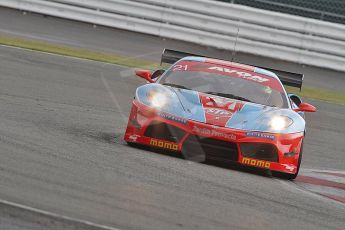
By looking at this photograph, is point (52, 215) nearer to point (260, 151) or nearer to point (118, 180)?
point (118, 180)

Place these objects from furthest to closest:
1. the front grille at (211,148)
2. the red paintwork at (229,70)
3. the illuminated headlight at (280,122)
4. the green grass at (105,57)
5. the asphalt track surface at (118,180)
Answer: the green grass at (105,57)
the red paintwork at (229,70)
the illuminated headlight at (280,122)
the front grille at (211,148)
the asphalt track surface at (118,180)

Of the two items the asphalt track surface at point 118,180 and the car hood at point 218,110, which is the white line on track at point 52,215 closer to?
the asphalt track surface at point 118,180

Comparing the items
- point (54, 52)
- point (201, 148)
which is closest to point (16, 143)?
point (201, 148)

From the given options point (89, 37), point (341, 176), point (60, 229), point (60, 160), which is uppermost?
point (60, 229)

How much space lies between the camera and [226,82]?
30.8 feet

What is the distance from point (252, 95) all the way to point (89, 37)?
418 inches

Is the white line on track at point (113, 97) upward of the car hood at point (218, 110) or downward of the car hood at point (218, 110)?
downward

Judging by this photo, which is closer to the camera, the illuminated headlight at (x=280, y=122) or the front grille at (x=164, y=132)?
the front grille at (x=164, y=132)

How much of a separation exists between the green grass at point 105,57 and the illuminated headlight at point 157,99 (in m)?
7.41

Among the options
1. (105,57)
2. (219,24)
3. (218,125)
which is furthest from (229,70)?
(219,24)

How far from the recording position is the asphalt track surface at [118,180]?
5516 millimetres

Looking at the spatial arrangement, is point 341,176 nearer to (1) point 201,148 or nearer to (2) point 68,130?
(1) point 201,148

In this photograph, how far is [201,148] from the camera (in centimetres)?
812

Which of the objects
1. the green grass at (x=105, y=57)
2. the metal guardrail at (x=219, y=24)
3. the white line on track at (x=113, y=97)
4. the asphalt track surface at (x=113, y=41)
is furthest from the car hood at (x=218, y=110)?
the metal guardrail at (x=219, y=24)
